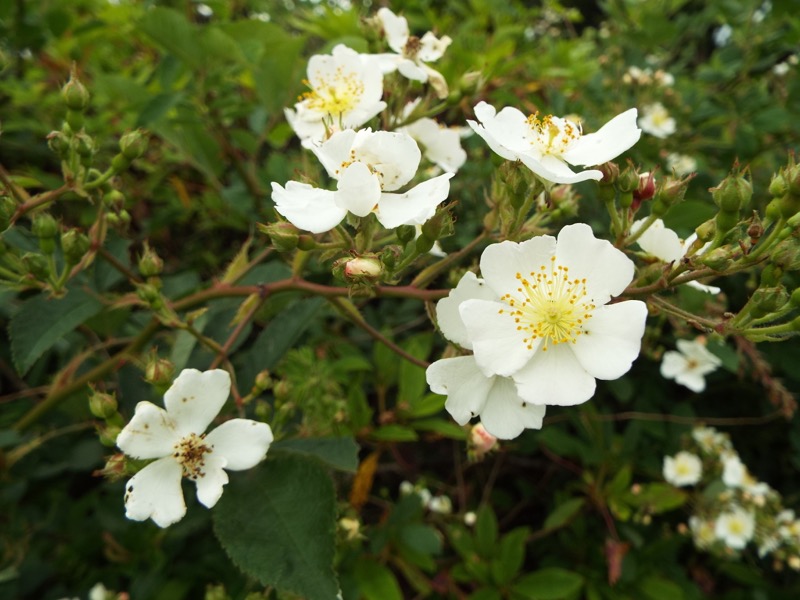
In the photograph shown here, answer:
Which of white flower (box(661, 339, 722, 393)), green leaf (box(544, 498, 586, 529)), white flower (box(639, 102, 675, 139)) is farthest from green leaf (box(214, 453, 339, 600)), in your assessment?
white flower (box(639, 102, 675, 139))

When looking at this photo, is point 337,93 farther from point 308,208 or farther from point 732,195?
point 732,195

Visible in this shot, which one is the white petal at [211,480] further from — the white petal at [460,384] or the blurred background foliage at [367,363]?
the white petal at [460,384]

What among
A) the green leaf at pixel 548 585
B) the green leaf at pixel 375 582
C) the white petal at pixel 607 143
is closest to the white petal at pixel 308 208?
the white petal at pixel 607 143

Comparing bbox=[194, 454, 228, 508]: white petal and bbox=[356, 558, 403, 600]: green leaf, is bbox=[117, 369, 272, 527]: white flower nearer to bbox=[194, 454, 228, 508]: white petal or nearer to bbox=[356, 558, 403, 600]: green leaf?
bbox=[194, 454, 228, 508]: white petal

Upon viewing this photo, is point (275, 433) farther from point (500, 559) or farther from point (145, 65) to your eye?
point (145, 65)

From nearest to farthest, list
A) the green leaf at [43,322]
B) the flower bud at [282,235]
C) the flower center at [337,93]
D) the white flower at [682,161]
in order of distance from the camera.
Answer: the flower bud at [282,235] → the green leaf at [43,322] → the flower center at [337,93] → the white flower at [682,161]

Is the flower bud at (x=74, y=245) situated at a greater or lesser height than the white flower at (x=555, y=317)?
lesser
